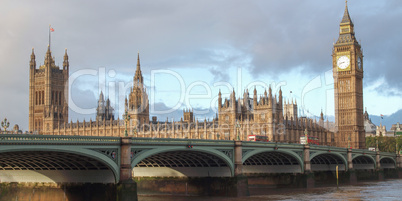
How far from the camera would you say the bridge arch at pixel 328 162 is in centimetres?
8212

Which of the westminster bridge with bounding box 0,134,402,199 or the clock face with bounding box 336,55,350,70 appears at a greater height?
the clock face with bounding box 336,55,350,70

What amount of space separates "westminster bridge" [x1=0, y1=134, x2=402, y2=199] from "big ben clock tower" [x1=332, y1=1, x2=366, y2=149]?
58.1m

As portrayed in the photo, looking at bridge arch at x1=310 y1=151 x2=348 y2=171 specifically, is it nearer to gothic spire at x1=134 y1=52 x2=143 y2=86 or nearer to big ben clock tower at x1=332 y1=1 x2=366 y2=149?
big ben clock tower at x1=332 y1=1 x2=366 y2=149

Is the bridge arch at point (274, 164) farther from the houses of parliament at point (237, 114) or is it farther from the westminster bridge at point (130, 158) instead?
the houses of parliament at point (237, 114)

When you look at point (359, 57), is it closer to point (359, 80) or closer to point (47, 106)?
point (359, 80)

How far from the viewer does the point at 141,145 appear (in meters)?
45.8

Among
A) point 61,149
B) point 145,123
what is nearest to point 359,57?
point 145,123

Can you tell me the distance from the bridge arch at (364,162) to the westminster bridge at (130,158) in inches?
895

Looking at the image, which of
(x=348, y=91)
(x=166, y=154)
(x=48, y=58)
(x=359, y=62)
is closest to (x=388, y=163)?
(x=348, y=91)

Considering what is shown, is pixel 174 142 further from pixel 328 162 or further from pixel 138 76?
pixel 138 76

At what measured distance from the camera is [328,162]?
3403 inches

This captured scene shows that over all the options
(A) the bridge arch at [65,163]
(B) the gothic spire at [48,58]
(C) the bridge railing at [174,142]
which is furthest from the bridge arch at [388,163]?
(B) the gothic spire at [48,58]

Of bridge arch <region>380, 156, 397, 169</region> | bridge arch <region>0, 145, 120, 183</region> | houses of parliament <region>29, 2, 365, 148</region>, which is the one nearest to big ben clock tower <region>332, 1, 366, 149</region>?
houses of parliament <region>29, 2, 365, 148</region>

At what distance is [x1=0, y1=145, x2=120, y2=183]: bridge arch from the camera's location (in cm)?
3669
